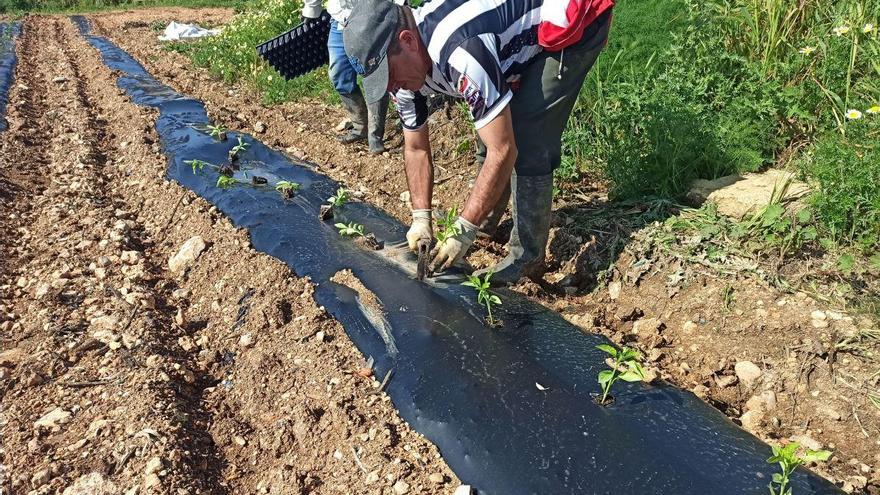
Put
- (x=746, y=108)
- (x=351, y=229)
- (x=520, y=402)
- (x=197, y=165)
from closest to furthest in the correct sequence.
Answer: (x=520, y=402) < (x=351, y=229) < (x=746, y=108) < (x=197, y=165)

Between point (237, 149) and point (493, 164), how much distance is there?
2.67m

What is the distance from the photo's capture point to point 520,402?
1.92m

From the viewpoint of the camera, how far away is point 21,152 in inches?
191

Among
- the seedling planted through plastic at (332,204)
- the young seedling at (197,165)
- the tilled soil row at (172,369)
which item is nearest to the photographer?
the tilled soil row at (172,369)

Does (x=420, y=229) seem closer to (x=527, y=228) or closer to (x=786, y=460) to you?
(x=527, y=228)

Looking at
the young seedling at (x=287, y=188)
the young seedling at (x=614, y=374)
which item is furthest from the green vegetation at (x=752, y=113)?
the young seedling at (x=287, y=188)

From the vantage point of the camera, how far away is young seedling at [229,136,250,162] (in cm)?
423

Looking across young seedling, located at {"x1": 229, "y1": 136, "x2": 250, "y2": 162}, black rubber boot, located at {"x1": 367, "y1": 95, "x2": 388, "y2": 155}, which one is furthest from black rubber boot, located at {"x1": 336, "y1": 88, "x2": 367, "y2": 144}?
young seedling, located at {"x1": 229, "y1": 136, "x2": 250, "y2": 162}

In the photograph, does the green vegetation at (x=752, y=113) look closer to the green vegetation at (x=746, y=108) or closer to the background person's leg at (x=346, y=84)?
the green vegetation at (x=746, y=108)

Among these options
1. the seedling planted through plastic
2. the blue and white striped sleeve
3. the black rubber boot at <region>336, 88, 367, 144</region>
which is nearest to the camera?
the blue and white striped sleeve

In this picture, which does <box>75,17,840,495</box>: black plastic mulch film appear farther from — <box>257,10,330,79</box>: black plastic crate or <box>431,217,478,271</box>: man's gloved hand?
<box>257,10,330,79</box>: black plastic crate

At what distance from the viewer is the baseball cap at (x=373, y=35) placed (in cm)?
198

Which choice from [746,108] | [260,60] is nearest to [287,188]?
[746,108]

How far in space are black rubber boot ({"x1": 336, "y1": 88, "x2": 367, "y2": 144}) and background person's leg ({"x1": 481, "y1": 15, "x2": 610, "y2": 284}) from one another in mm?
2692
